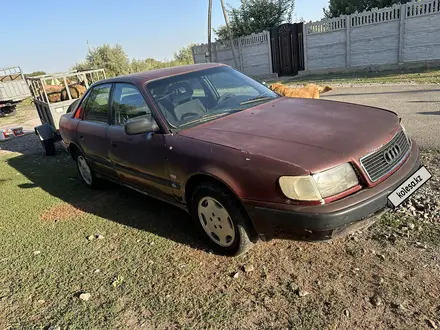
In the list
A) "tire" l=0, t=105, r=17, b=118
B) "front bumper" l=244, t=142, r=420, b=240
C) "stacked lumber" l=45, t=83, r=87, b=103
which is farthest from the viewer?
"tire" l=0, t=105, r=17, b=118

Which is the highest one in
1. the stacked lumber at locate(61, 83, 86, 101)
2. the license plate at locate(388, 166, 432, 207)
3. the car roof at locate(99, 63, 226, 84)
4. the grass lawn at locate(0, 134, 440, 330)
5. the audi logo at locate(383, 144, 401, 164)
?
the car roof at locate(99, 63, 226, 84)

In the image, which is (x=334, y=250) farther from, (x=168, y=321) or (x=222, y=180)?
(x=168, y=321)

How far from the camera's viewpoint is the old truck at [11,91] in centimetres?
1672

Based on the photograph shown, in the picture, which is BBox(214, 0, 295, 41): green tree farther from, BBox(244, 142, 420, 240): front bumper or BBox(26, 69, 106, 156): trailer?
BBox(244, 142, 420, 240): front bumper

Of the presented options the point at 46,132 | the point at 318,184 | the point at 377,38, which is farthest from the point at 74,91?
the point at 377,38

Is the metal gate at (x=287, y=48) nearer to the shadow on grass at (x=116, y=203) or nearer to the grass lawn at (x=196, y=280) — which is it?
the shadow on grass at (x=116, y=203)

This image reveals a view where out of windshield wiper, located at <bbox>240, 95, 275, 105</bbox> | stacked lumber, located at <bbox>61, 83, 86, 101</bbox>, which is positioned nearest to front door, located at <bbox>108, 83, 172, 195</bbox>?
windshield wiper, located at <bbox>240, 95, 275, 105</bbox>

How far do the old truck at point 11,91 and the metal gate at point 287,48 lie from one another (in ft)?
41.1

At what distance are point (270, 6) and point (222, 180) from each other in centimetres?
2205

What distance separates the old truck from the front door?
1547 cm

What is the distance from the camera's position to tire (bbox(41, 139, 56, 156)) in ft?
26.6

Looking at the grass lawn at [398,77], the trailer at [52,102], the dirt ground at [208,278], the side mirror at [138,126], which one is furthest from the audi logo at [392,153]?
the grass lawn at [398,77]

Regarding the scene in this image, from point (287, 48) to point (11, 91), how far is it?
13604 millimetres

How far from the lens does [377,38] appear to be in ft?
46.6
